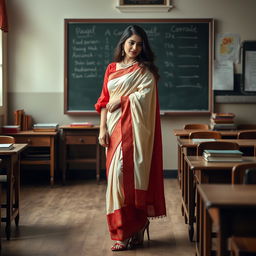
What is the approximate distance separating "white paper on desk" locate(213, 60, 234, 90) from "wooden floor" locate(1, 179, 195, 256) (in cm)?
161

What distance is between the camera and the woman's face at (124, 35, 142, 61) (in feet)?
10.7

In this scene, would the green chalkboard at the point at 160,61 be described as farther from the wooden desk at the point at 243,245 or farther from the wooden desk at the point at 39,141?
the wooden desk at the point at 243,245

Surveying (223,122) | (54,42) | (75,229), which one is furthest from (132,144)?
(54,42)

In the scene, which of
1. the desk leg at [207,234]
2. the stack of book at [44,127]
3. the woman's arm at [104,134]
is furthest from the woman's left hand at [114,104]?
the stack of book at [44,127]

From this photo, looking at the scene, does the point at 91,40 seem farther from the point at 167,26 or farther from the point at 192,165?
the point at 192,165

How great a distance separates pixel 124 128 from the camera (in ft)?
10.6

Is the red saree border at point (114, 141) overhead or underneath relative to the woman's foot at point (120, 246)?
overhead

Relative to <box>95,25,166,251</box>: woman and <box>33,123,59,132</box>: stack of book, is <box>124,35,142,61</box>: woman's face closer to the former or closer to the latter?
<box>95,25,166,251</box>: woman

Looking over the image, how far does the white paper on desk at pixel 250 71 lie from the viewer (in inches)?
237

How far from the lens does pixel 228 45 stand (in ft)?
19.7

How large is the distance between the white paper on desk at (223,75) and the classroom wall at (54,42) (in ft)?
0.45

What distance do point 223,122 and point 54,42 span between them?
2.40 meters

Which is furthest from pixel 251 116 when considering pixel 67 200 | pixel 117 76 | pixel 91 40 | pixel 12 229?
pixel 12 229

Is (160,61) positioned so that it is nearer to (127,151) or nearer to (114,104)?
(114,104)
